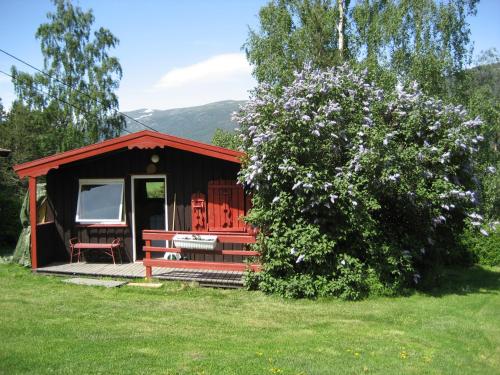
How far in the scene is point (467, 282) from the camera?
980 cm

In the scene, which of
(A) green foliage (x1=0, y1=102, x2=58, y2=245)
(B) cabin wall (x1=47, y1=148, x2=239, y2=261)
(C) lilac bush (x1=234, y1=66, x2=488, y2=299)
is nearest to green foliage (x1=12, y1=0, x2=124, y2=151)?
(A) green foliage (x1=0, y1=102, x2=58, y2=245)

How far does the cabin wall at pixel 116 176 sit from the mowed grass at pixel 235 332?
1847 mm

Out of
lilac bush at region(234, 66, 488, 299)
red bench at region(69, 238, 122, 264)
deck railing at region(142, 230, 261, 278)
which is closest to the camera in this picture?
lilac bush at region(234, 66, 488, 299)

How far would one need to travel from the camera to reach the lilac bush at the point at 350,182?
7.85 metres

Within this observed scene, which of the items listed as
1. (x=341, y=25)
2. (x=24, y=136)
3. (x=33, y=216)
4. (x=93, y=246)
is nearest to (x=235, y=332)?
(x=93, y=246)

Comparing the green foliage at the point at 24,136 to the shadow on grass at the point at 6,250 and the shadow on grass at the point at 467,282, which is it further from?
the shadow on grass at the point at 467,282

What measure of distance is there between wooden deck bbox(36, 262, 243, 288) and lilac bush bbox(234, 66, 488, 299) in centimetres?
72

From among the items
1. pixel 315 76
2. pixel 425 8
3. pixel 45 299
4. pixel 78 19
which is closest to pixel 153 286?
pixel 45 299

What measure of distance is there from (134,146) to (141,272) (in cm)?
265

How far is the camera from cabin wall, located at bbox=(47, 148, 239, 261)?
34.0ft

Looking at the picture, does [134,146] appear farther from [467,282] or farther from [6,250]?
[467,282]

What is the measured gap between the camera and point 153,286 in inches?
344

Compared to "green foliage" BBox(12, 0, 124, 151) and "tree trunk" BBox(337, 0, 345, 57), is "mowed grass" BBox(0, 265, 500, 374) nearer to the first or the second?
"tree trunk" BBox(337, 0, 345, 57)

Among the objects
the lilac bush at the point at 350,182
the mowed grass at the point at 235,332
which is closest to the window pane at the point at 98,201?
the mowed grass at the point at 235,332
